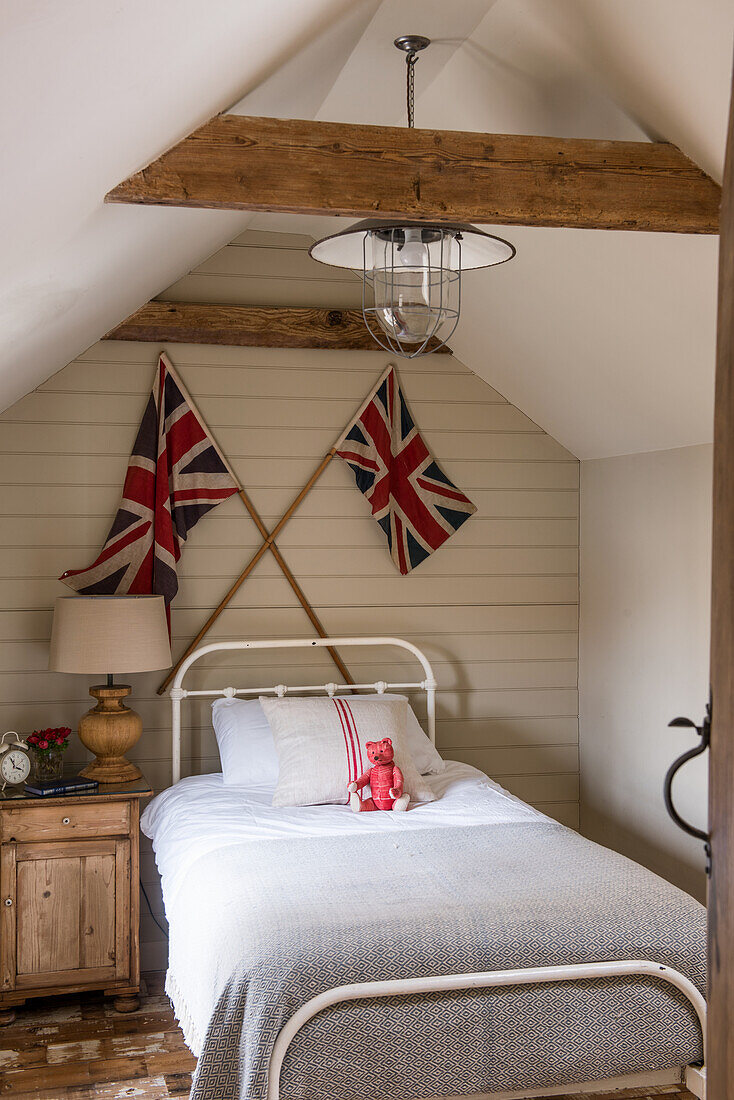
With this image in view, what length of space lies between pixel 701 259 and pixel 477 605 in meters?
1.97

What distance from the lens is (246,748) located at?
376cm

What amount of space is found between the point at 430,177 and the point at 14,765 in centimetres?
246

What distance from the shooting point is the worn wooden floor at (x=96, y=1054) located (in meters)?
2.99

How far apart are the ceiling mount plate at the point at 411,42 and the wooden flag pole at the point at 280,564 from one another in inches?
71.0

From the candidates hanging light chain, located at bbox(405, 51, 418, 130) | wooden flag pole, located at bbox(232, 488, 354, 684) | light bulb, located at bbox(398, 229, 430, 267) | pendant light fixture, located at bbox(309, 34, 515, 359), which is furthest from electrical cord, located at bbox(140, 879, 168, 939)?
hanging light chain, located at bbox(405, 51, 418, 130)

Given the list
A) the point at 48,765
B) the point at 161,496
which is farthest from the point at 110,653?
the point at 161,496

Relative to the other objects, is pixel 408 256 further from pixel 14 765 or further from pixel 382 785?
pixel 14 765

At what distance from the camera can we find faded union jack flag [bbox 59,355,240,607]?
3.99m

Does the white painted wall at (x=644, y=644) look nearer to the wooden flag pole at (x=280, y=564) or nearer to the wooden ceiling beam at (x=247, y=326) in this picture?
the wooden flag pole at (x=280, y=564)

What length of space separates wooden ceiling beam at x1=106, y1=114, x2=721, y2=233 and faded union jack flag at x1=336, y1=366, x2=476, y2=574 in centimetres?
183

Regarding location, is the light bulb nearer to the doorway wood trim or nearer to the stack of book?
the doorway wood trim

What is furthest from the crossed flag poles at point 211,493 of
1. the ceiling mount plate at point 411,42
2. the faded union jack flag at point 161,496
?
the ceiling mount plate at point 411,42

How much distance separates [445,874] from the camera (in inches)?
107

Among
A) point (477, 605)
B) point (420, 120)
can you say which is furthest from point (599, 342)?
point (477, 605)
